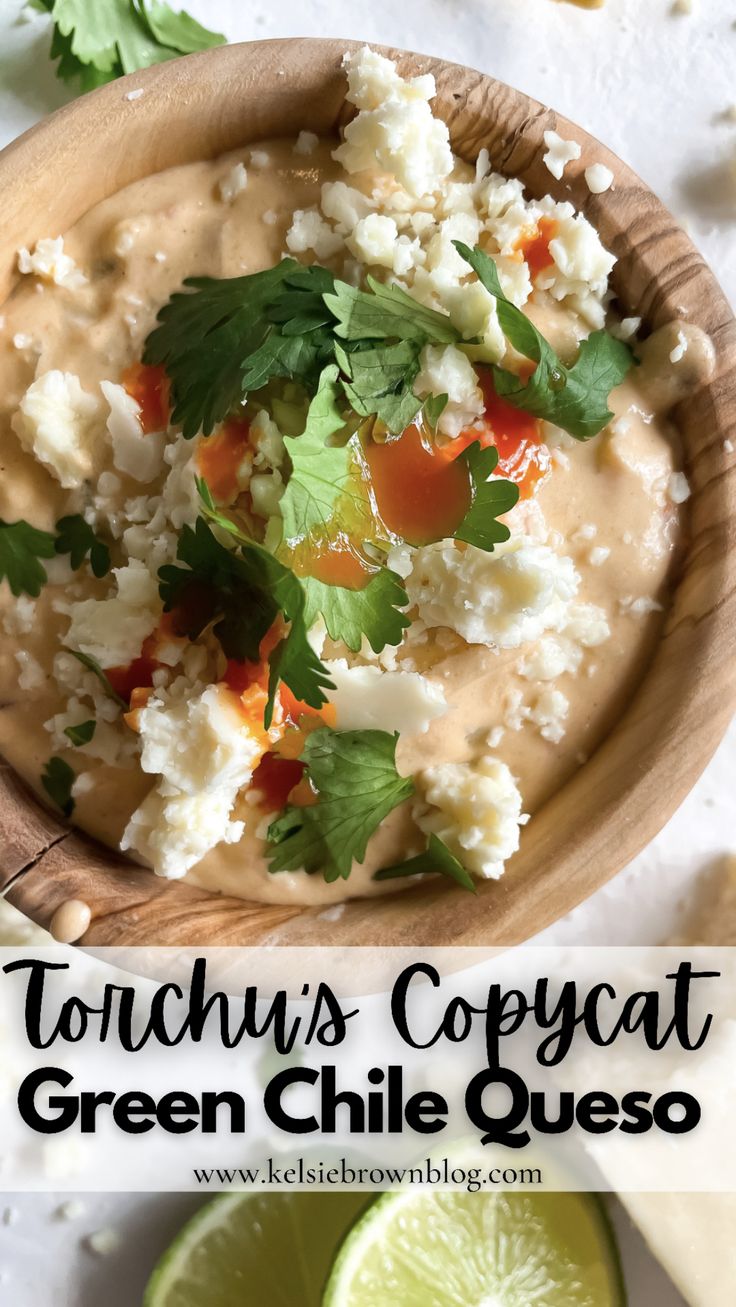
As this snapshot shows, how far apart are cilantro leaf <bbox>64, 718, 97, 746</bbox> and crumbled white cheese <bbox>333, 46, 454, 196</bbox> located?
900 millimetres

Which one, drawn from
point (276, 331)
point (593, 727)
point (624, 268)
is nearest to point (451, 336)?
point (276, 331)

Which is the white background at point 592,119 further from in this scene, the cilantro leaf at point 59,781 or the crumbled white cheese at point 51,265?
the cilantro leaf at point 59,781

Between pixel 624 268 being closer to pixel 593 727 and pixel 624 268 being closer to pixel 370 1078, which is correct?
pixel 593 727

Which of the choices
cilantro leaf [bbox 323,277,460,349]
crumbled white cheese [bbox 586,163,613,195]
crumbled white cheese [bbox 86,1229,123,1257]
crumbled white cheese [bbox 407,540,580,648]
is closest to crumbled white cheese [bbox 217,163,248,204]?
cilantro leaf [bbox 323,277,460,349]

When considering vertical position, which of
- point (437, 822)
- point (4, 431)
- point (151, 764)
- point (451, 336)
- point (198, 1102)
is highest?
point (451, 336)

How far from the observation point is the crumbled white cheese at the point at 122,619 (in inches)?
61.2

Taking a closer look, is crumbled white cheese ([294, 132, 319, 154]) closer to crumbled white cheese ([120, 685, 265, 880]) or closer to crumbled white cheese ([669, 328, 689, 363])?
crumbled white cheese ([669, 328, 689, 363])

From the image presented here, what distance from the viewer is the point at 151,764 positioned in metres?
1.49

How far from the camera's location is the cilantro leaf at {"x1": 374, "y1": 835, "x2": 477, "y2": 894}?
1.61 m

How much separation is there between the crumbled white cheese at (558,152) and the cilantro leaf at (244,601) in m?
0.76

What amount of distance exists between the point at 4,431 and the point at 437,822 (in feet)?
A: 2.81

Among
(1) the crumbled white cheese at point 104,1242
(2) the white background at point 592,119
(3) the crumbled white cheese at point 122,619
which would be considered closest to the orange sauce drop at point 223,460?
(3) the crumbled white cheese at point 122,619

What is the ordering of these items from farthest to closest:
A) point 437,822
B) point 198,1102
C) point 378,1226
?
1. point 198,1102
2. point 378,1226
3. point 437,822

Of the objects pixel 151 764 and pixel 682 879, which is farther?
pixel 682 879
